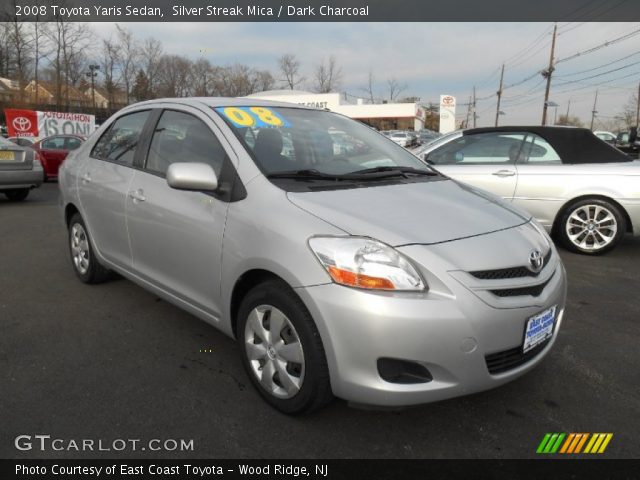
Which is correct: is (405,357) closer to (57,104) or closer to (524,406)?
(524,406)

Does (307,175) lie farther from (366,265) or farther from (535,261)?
(535,261)

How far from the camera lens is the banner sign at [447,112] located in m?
40.2

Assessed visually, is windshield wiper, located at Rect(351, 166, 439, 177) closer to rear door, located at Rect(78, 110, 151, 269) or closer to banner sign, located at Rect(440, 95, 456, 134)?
rear door, located at Rect(78, 110, 151, 269)

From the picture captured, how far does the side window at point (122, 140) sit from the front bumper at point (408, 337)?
2209 mm

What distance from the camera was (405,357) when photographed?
200 centimetres

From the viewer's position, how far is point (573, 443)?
2234 mm

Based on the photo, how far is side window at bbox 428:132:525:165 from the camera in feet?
→ 19.4

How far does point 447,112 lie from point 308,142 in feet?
133

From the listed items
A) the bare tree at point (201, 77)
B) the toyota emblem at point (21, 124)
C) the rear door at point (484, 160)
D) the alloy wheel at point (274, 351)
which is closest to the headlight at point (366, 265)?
the alloy wheel at point (274, 351)

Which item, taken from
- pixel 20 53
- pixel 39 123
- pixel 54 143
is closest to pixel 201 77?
pixel 20 53

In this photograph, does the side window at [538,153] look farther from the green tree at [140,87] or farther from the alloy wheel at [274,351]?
the green tree at [140,87]

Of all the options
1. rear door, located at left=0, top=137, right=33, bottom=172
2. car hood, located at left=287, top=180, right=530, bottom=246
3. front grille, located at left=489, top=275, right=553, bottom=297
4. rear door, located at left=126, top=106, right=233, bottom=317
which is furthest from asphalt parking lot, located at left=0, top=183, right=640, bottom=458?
rear door, located at left=0, top=137, right=33, bottom=172
